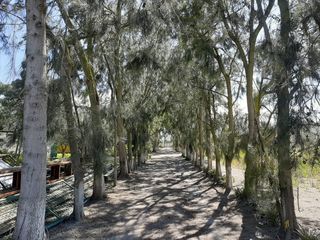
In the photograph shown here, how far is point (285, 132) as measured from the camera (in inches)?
234

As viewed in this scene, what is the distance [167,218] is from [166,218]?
3cm

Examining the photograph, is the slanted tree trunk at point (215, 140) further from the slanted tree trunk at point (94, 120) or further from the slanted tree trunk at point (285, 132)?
the slanted tree trunk at point (285, 132)

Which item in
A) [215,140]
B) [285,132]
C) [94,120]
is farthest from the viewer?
[215,140]

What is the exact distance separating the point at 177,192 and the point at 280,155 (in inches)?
301

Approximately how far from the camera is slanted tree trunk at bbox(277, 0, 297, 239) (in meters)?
5.56

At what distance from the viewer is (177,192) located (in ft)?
44.4

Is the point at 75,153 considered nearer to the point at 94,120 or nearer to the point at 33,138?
the point at 94,120

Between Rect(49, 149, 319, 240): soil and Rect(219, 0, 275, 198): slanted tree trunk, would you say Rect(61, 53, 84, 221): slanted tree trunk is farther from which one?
Rect(219, 0, 275, 198): slanted tree trunk

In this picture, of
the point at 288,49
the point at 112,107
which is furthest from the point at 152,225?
the point at 112,107

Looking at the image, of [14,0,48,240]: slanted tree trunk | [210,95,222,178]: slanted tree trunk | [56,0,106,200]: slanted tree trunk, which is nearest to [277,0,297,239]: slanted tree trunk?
[14,0,48,240]: slanted tree trunk

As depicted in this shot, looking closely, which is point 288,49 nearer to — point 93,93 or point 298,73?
point 298,73

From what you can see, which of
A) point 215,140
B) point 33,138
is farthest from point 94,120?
point 215,140

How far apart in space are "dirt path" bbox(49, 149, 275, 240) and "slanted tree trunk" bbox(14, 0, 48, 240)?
226cm

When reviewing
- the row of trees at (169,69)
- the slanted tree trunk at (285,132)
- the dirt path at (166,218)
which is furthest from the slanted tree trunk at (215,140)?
the slanted tree trunk at (285,132)
